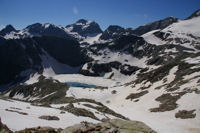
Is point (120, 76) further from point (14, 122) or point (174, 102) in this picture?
point (14, 122)

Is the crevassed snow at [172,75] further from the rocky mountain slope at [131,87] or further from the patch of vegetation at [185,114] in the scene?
the patch of vegetation at [185,114]

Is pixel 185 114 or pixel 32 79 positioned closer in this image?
pixel 185 114

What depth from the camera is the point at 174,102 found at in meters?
36.5

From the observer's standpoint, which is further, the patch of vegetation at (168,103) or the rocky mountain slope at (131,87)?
the patch of vegetation at (168,103)

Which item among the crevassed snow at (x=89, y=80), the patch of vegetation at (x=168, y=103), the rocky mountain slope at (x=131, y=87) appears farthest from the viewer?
the crevassed snow at (x=89, y=80)

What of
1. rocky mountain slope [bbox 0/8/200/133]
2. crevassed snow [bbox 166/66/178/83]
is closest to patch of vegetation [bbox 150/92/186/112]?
rocky mountain slope [bbox 0/8/200/133]

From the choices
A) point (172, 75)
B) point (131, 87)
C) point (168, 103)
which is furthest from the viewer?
point (131, 87)

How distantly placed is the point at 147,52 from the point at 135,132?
188933 millimetres

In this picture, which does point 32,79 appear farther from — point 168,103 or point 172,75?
point 168,103

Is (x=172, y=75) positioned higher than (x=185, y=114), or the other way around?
(x=172, y=75)

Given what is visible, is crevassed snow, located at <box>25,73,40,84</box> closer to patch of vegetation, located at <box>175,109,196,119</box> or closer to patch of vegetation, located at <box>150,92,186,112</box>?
patch of vegetation, located at <box>150,92,186,112</box>

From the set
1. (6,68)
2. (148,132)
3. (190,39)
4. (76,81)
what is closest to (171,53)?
(190,39)

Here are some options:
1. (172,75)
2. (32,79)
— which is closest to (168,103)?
(172,75)

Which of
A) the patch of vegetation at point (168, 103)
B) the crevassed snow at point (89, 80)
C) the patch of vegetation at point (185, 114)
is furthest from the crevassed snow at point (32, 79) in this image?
the patch of vegetation at point (185, 114)
